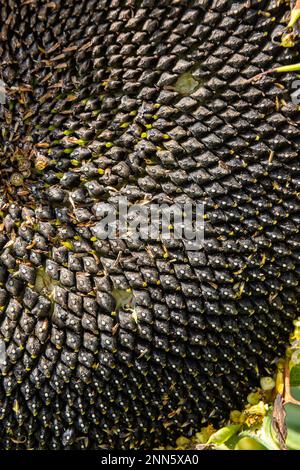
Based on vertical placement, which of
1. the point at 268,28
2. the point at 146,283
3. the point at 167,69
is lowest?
the point at 146,283

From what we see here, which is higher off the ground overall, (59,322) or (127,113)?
(127,113)

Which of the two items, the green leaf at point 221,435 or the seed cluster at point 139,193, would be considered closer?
the seed cluster at point 139,193

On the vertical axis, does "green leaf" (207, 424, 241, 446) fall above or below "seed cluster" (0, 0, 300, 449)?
below

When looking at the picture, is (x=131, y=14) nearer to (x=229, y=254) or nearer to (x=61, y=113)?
(x=61, y=113)

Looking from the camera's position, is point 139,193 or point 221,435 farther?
point 221,435

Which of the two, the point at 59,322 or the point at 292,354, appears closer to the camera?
the point at 59,322

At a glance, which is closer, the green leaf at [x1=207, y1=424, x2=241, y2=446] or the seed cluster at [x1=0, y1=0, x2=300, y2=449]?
the seed cluster at [x1=0, y1=0, x2=300, y2=449]

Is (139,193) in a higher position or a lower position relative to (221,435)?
higher

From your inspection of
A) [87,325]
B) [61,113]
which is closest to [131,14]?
[61,113]
